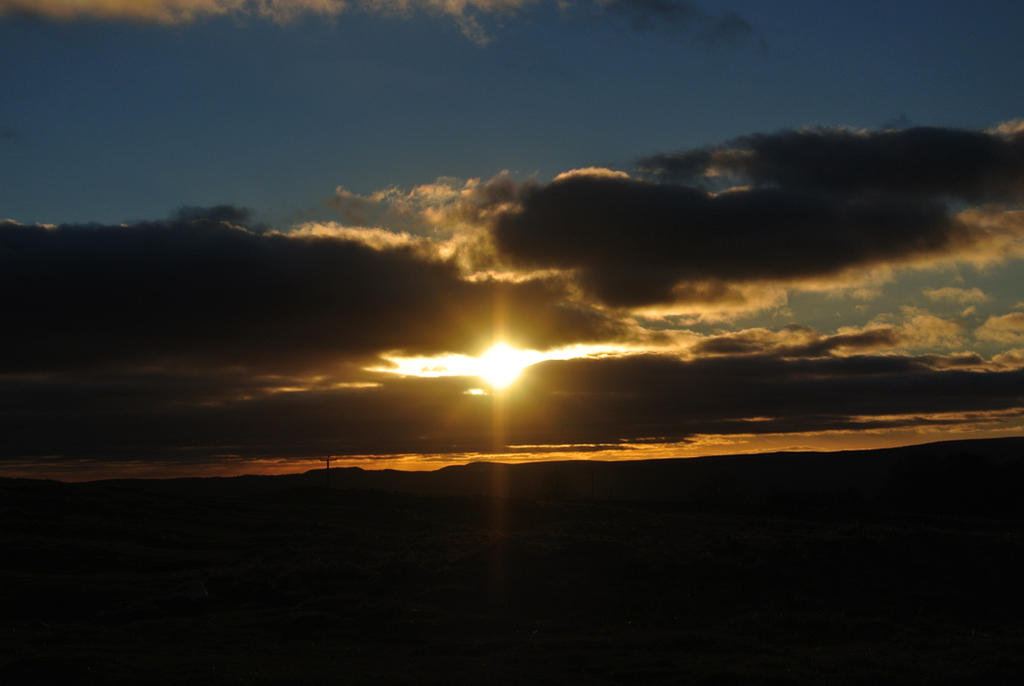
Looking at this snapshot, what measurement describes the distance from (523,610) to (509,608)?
0.67 metres

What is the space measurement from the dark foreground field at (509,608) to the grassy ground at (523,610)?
14cm

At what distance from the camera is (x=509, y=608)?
129ft

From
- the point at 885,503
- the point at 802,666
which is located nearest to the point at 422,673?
the point at 802,666

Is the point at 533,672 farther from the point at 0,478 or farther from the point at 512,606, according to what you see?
the point at 0,478

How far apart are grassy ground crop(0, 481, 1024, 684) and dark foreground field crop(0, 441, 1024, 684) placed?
0.47 ft

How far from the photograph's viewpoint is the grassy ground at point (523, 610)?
25.8m

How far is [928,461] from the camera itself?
128000 millimetres

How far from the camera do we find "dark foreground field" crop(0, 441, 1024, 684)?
85.0 ft

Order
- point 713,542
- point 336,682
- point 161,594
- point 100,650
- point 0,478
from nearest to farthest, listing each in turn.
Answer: point 336,682
point 100,650
point 161,594
point 713,542
point 0,478

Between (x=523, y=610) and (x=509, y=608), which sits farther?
(x=509, y=608)

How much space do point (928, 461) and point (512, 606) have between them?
109140mm

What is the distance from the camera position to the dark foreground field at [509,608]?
25906 mm

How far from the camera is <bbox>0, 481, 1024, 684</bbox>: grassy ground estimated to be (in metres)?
25.8

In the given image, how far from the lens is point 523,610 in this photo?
39.1m
